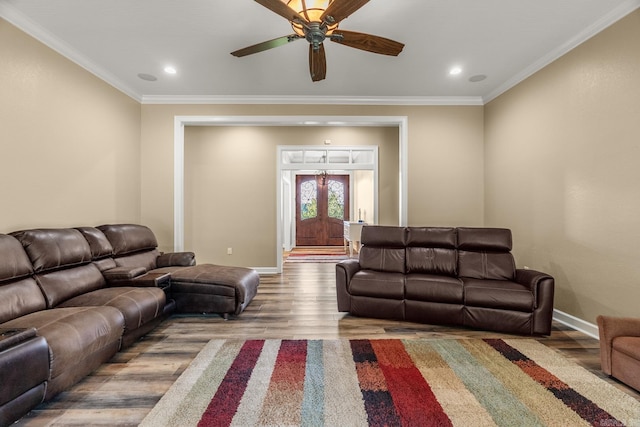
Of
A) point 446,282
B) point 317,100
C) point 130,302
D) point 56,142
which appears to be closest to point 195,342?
point 130,302

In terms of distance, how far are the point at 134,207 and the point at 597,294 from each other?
5.81 m

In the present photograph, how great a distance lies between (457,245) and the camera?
3471 mm

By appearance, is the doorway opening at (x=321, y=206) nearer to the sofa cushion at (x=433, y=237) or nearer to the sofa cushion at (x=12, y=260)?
the sofa cushion at (x=433, y=237)

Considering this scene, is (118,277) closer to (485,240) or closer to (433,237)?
(433,237)

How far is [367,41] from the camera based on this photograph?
2.42 m

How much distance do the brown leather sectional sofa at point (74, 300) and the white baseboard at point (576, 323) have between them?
3.48 m

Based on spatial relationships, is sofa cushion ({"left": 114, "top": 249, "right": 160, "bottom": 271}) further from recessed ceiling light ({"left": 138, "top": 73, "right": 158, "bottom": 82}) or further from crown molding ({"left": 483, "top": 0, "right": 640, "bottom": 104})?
crown molding ({"left": 483, "top": 0, "right": 640, "bottom": 104})

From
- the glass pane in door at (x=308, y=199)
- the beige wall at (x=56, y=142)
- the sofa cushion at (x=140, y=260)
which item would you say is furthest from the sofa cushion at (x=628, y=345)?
the glass pane in door at (x=308, y=199)

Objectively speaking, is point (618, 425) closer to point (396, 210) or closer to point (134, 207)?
point (396, 210)

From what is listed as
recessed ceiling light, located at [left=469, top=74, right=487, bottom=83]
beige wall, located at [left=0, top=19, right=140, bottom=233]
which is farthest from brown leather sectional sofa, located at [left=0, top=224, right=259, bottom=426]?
recessed ceiling light, located at [left=469, top=74, right=487, bottom=83]

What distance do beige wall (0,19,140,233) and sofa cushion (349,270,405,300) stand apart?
11.0ft

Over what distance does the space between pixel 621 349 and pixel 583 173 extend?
1.75 metres

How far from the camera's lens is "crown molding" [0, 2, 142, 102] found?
2.57m

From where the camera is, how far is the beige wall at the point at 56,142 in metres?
2.66
